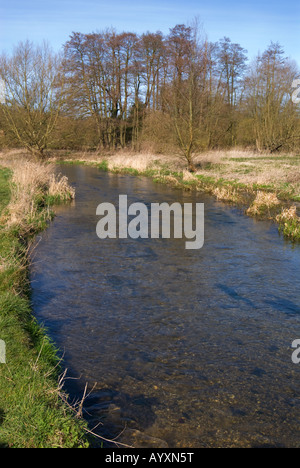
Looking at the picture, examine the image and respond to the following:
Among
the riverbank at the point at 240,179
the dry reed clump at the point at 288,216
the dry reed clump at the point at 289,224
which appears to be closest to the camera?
the dry reed clump at the point at 289,224

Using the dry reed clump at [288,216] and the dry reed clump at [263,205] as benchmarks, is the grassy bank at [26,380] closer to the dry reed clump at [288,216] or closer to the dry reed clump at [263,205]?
the dry reed clump at [288,216]

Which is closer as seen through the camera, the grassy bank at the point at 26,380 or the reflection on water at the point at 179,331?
the grassy bank at the point at 26,380

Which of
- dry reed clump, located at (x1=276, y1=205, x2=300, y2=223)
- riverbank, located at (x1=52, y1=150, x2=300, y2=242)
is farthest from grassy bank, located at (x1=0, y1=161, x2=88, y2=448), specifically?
dry reed clump, located at (x1=276, y1=205, x2=300, y2=223)

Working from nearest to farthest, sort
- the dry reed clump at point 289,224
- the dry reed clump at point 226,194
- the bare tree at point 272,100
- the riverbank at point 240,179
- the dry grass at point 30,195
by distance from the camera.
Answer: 1. the dry grass at point 30,195
2. the dry reed clump at point 289,224
3. the riverbank at point 240,179
4. the dry reed clump at point 226,194
5. the bare tree at point 272,100

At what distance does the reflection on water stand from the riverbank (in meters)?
3.13

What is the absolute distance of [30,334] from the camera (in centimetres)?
496

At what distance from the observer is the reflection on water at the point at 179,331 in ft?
12.5

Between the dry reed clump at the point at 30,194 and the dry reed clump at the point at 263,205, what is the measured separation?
6.99 meters

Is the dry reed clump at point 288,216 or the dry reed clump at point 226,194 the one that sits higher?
the dry reed clump at point 226,194

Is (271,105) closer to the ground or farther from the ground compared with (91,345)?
farther from the ground

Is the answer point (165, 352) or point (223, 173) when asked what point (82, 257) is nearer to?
point (165, 352)

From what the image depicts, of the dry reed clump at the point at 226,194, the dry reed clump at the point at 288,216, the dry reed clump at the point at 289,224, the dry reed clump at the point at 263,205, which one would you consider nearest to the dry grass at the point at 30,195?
the dry reed clump at the point at 226,194

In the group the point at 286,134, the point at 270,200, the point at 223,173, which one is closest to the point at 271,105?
the point at 286,134

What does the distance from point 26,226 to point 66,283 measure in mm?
3498
